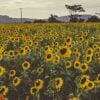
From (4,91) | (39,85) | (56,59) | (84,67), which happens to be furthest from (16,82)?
(84,67)

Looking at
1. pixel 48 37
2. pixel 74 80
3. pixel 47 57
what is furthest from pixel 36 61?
pixel 48 37

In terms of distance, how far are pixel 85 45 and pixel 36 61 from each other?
162cm

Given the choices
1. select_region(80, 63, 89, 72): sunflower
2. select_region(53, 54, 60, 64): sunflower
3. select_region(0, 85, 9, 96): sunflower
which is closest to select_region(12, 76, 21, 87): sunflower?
select_region(0, 85, 9, 96): sunflower

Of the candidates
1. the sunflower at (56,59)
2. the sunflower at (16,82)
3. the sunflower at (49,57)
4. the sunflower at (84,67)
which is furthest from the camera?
the sunflower at (49,57)

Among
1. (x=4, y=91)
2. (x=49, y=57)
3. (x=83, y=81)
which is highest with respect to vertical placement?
(x=49, y=57)

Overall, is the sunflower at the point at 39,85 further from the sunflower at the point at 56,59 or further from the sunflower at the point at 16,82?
the sunflower at the point at 56,59

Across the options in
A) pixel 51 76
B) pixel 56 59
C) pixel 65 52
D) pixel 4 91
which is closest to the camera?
pixel 4 91

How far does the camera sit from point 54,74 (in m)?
6.18

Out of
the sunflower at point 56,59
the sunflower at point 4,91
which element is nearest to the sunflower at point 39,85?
the sunflower at point 4,91

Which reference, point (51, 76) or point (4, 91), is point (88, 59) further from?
point (4, 91)

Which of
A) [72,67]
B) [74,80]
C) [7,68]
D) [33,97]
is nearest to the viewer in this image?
[33,97]

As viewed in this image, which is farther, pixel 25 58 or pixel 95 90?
pixel 25 58

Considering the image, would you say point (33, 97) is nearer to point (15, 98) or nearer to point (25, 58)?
point (15, 98)

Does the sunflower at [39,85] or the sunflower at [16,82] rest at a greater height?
the sunflower at [39,85]
